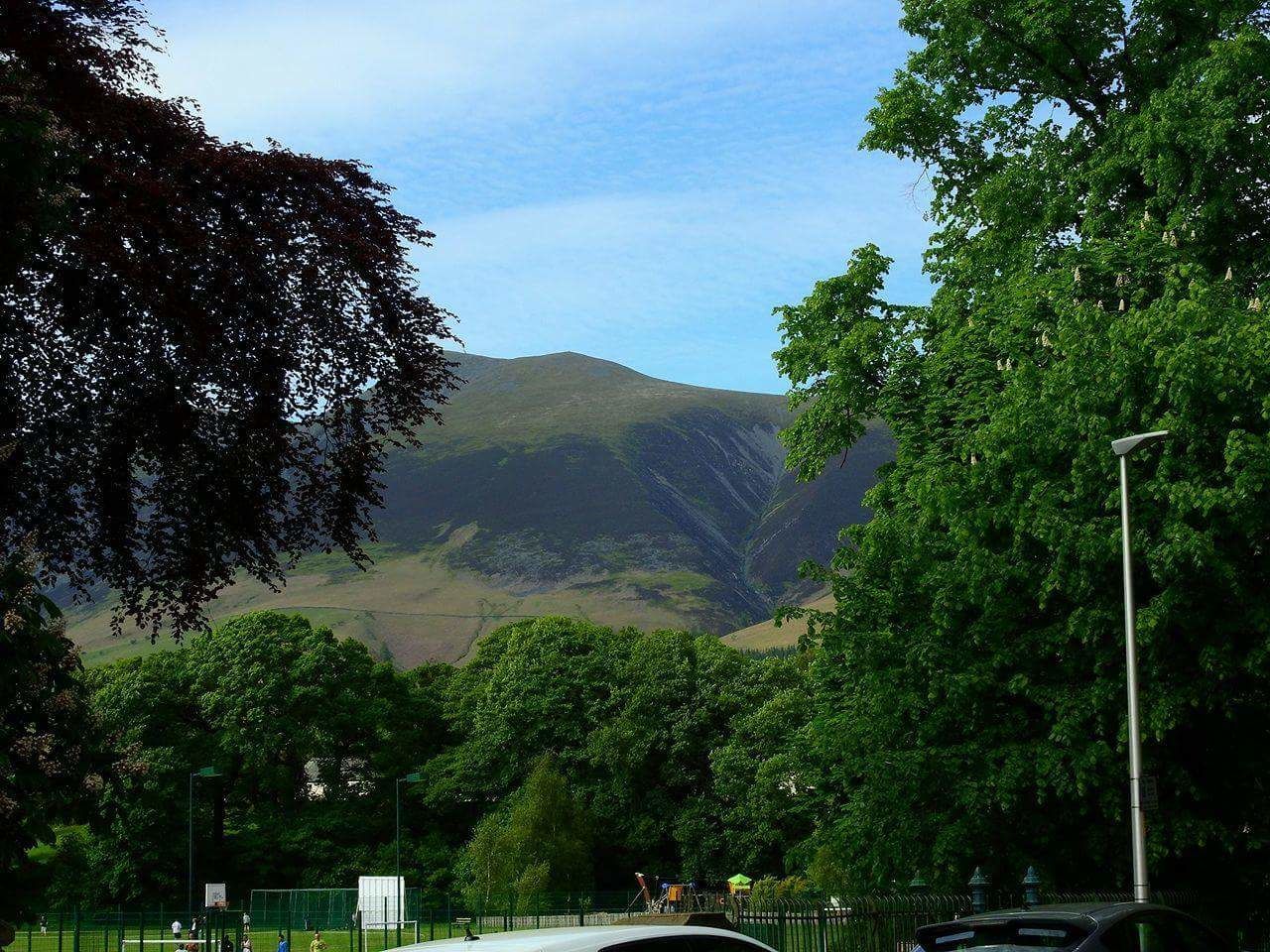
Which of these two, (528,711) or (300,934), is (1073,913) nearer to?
(300,934)

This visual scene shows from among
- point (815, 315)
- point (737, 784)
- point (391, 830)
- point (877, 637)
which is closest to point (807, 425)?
point (815, 315)

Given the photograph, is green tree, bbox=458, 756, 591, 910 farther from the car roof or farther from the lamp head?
the car roof

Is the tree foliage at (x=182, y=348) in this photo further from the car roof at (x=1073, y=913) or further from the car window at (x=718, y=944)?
the car roof at (x=1073, y=913)

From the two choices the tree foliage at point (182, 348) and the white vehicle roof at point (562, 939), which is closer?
the white vehicle roof at point (562, 939)

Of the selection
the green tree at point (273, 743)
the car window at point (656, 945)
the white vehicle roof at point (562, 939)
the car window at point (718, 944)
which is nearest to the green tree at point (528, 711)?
the green tree at point (273, 743)

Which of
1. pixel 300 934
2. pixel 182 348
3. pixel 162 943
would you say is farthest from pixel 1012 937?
pixel 300 934

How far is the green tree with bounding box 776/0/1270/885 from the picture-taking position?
23797mm

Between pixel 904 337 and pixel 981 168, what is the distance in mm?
4112

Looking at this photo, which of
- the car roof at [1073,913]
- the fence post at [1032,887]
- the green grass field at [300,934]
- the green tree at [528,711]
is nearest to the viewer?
the car roof at [1073,913]

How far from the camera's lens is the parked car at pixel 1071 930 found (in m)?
11.7

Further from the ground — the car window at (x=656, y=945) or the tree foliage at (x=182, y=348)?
the tree foliage at (x=182, y=348)

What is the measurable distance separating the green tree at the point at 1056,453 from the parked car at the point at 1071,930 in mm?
10791

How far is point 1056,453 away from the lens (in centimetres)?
2538

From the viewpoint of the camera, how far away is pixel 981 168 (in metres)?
32.2
